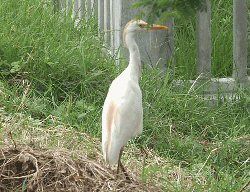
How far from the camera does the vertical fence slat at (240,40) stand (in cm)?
696

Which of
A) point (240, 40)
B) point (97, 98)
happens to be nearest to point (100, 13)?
point (240, 40)

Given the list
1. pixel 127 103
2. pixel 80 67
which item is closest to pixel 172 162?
pixel 127 103

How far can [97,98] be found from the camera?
6512mm

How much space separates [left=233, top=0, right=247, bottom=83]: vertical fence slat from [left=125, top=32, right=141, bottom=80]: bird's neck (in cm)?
163

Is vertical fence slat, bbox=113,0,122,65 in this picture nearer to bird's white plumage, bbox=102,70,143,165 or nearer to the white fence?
the white fence

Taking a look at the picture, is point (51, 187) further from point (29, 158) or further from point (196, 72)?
point (196, 72)

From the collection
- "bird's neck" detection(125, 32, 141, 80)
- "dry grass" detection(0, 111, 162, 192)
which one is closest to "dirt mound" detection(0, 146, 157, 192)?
"dry grass" detection(0, 111, 162, 192)

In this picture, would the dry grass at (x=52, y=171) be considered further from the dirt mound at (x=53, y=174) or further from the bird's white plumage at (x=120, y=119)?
the bird's white plumage at (x=120, y=119)

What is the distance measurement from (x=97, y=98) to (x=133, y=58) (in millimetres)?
1130

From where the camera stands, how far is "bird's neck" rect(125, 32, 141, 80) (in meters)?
5.36

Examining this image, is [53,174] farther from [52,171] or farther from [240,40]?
[240,40]

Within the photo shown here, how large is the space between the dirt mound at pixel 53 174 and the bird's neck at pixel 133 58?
23.8 inches

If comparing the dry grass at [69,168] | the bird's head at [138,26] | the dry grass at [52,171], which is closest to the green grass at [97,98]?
the dry grass at [69,168]

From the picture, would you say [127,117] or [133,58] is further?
[133,58]
